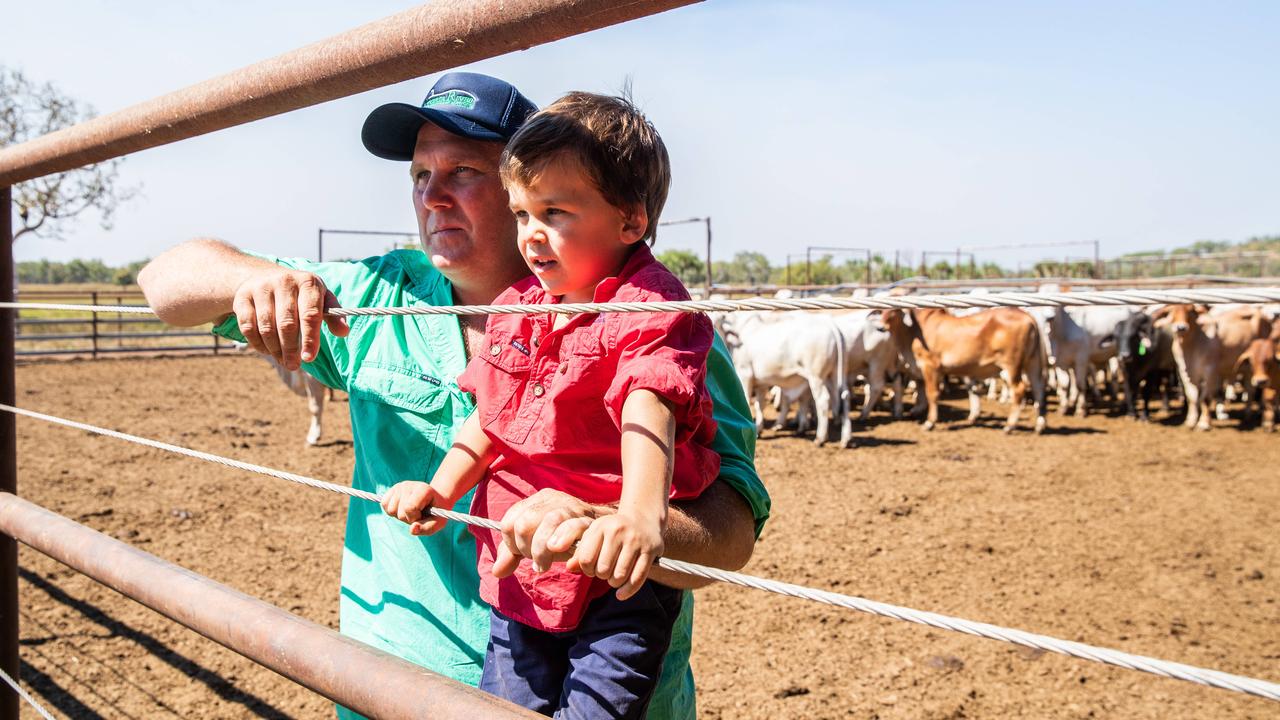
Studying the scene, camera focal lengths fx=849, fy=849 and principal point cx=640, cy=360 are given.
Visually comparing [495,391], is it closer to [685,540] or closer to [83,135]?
[685,540]

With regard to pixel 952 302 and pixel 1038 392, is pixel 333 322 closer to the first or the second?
pixel 952 302

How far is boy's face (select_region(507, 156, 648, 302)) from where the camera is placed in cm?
130

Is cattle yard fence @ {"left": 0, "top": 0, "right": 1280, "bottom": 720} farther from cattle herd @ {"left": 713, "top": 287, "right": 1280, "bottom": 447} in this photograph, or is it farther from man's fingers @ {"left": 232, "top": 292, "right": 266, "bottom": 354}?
cattle herd @ {"left": 713, "top": 287, "right": 1280, "bottom": 447}

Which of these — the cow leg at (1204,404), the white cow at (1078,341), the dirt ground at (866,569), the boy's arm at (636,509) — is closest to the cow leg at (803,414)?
the dirt ground at (866,569)

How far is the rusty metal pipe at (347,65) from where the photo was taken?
979 millimetres

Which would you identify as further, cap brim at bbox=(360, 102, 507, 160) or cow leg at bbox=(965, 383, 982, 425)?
cow leg at bbox=(965, 383, 982, 425)

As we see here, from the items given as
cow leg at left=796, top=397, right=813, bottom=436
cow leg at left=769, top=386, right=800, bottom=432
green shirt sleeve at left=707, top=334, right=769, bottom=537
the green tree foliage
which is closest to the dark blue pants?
green shirt sleeve at left=707, top=334, right=769, bottom=537

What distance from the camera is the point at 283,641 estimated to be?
1.11 m

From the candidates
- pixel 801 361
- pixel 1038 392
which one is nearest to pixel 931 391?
pixel 1038 392

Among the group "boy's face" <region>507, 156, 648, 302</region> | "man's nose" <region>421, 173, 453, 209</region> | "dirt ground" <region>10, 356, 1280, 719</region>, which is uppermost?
"man's nose" <region>421, 173, 453, 209</region>

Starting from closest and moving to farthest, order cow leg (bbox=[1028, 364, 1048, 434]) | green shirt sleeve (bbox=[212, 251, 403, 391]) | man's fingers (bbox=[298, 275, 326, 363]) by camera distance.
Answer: man's fingers (bbox=[298, 275, 326, 363]) < green shirt sleeve (bbox=[212, 251, 403, 391]) < cow leg (bbox=[1028, 364, 1048, 434])

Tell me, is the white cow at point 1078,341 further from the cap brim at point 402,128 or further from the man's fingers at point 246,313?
the man's fingers at point 246,313

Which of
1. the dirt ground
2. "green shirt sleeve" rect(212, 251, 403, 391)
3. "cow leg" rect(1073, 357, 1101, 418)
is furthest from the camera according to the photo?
"cow leg" rect(1073, 357, 1101, 418)

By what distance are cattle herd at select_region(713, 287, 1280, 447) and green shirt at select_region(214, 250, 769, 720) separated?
9.15 metres
